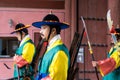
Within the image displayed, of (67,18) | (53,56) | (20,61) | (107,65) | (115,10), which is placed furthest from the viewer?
(67,18)

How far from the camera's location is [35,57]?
5.82m

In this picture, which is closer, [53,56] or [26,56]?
[53,56]

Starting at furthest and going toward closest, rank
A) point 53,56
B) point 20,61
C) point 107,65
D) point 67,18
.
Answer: point 67,18, point 20,61, point 107,65, point 53,56

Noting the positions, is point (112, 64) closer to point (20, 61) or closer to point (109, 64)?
point (109, 64)

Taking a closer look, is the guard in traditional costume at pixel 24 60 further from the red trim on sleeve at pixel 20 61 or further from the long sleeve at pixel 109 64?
the long sleeve at pixel 109 64

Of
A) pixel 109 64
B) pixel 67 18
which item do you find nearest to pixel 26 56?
pixel 109 64

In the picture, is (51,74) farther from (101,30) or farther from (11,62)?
(11,62)

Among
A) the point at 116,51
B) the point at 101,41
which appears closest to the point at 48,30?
the point at 116,51

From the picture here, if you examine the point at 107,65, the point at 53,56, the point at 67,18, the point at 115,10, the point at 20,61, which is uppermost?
the point at 115,10

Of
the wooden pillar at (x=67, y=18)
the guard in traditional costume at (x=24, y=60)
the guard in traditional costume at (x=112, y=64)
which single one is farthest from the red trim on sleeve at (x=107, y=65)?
the wooden pillar at (x=67, y=18)

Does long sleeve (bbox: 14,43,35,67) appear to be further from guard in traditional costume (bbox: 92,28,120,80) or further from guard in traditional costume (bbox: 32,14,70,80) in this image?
guard in traditional costume (bbox: 32,14,70,80)

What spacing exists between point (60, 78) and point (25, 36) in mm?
2416

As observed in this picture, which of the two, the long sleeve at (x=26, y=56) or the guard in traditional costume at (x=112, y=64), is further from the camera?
the long sleeve at (x=26, y=56)

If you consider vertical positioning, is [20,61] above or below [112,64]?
below
